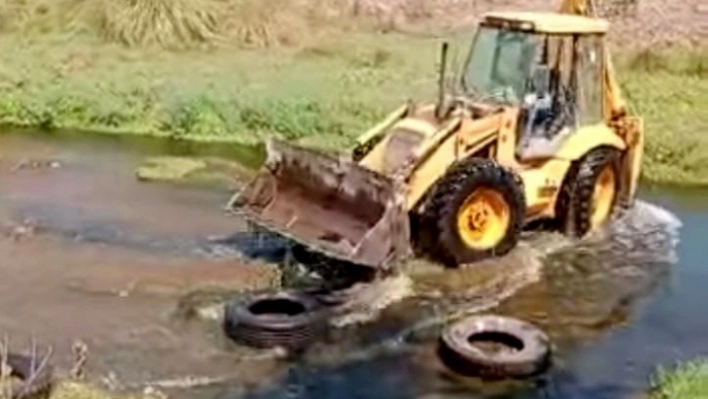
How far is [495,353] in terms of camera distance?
423 inches

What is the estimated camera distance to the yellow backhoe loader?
12.4m

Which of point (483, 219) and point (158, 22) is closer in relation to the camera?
point (483, 219)

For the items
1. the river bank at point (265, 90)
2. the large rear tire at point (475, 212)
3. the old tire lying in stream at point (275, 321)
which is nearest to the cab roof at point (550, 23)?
the large rear tire at point (475, 212)

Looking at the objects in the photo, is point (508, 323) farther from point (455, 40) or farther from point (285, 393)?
point (455, 40)

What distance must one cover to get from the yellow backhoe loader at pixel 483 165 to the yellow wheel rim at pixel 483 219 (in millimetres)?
13

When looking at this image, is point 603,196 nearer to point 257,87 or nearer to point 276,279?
point 276,279

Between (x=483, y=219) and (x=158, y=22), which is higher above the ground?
(x=158, y=22)

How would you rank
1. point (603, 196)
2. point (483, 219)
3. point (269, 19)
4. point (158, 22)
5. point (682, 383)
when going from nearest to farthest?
point (682, 383), point (483, 219), point (603, 196), point (158, 22), point (269, 19)

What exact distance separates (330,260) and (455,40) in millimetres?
11432

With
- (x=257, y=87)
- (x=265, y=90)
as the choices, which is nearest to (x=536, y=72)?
(x=265, y=90)

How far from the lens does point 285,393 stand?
33.2 ft

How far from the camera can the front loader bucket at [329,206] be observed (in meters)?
11.9

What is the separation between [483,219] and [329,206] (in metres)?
1.56

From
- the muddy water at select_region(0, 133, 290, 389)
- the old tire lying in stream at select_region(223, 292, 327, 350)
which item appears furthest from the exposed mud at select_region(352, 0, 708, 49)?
the old tire lying in stream at select_region(223, 292, 327, 350)
